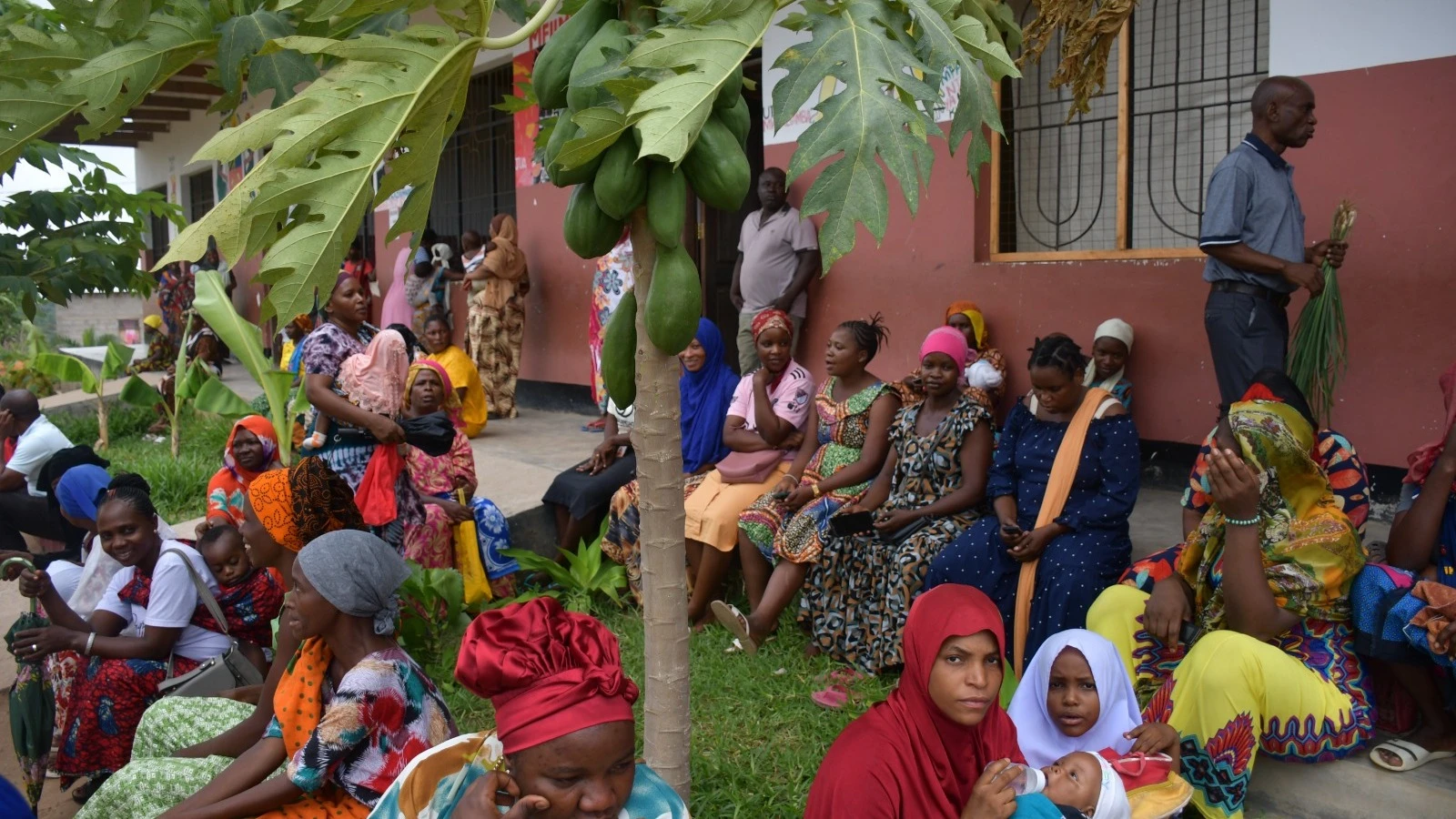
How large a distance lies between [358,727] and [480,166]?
8.74 metres

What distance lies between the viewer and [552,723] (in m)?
1.84

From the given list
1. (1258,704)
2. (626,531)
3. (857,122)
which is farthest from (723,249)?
(857,122)

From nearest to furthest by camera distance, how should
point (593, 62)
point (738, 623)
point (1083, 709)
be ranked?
point (593, 62) < point (1083, 709) < point (738, 623)

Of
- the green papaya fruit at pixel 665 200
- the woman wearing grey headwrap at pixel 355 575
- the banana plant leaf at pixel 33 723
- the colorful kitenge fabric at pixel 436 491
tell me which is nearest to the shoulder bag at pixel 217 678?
the banana plant leaf at pixel 33 723

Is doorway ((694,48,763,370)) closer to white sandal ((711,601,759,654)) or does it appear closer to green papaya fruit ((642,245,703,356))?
white sandal ((711,601,759,654))

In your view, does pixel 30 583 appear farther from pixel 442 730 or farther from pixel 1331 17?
pixel 1331 17

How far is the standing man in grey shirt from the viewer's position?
702cm

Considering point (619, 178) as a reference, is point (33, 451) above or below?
below

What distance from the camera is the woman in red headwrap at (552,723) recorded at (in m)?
1.85

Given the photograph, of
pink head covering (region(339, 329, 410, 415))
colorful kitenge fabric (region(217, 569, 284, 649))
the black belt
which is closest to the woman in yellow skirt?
the black belt

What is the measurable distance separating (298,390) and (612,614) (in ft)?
6.78

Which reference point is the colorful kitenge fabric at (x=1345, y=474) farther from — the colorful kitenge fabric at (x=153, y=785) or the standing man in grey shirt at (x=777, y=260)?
the standing man in grey shirt at (x=777, y=260)

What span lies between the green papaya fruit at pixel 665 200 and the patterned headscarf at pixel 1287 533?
2288mm

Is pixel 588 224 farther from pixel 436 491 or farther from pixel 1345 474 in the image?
pixel 436 491
